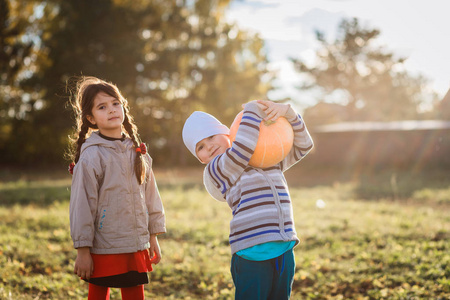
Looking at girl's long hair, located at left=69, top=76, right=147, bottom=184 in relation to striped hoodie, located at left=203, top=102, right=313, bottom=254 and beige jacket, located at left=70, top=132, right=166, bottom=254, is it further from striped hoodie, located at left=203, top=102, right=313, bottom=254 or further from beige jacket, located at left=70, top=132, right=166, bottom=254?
striped hoodie, located at left=203, top=102, right=313, bottom=254

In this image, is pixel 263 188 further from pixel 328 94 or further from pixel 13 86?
pixel 328 94

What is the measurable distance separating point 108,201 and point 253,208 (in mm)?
956

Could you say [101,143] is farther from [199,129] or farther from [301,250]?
[301,250]

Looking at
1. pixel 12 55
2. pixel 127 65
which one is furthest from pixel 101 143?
pixel 12 55

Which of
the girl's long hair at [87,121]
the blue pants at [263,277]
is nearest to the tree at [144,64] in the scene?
the girl's long hair at [87,121]

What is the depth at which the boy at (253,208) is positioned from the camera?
7.95ft

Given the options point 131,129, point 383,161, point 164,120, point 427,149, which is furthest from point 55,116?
point 131,129

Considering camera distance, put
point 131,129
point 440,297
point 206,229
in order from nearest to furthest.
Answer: point 131,129, point 440,297, point 206,229

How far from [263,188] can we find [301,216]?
23.7 feet

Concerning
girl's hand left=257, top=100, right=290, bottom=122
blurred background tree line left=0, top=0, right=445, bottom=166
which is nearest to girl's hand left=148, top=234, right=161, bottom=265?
girl's hand left=257, top=100, right=290, bottom=122

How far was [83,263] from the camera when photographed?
2639 mm

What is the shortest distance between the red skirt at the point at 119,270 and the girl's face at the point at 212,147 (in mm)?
815

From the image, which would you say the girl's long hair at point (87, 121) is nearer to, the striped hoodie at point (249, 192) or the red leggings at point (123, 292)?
the striped hoodie at point (249, 192)

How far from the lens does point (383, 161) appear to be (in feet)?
64.0
